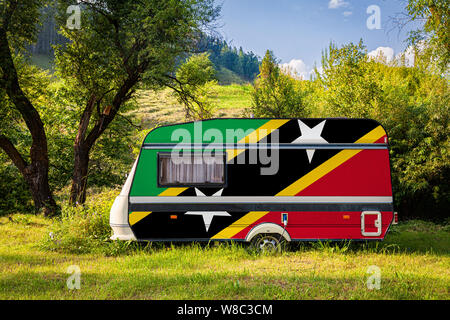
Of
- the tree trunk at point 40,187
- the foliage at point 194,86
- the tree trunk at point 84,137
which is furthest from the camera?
the foliage at point 194,86

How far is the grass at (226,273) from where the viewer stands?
4809 mm

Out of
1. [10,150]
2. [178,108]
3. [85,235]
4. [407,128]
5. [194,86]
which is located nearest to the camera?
[85,235]

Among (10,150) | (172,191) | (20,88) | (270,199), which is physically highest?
(20,88)

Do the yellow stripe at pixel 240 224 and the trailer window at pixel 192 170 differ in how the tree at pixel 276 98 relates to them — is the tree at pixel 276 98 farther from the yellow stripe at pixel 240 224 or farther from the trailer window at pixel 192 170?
the yellow stripe at pixel 240 224

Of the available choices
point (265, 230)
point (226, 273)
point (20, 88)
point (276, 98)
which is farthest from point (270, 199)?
point (276, 98)

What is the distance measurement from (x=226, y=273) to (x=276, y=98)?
543 inches

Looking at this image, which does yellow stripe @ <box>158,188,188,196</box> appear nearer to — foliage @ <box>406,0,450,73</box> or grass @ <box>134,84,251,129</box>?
foliage @ <box>406,0,450,73</box>

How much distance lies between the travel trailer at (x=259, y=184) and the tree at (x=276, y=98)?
35.7 feet

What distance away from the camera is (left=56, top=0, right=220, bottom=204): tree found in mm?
11695

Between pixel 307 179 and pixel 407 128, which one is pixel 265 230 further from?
pixel 407 128

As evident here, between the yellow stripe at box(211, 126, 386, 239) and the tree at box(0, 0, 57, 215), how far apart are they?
8991mm

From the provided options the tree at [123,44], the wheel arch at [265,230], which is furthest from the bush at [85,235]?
the tree at [123,44]

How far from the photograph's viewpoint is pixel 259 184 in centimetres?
705
